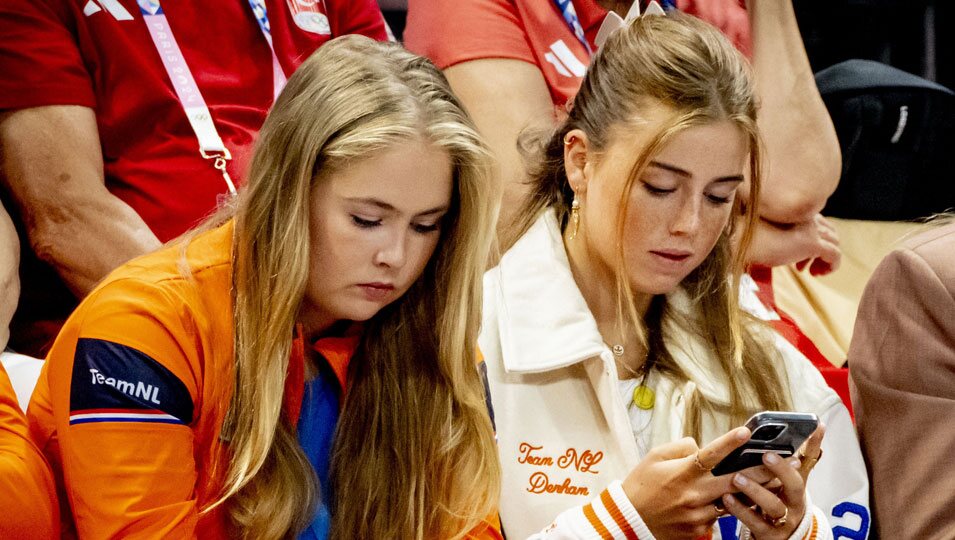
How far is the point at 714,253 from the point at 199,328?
0.97 meters

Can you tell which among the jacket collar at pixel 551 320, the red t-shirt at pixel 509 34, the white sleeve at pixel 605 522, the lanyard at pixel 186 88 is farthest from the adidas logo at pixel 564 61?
the white sleeve at pixel 605 522

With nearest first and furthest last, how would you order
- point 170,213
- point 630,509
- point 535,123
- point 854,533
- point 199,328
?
point 199,328 < point 630,509 < point 854,533 < point 170,213 < point 535,123

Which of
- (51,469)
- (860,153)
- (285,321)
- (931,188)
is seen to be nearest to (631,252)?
(285,321)

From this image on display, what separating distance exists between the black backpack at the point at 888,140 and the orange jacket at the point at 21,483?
2130 mm

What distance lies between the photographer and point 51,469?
151cm

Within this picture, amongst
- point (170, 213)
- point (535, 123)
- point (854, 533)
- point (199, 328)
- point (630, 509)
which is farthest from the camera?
point (535, 123)

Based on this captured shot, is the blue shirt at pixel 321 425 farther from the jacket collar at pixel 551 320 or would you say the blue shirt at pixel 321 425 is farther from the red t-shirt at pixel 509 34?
the red t-shirt at pixel 509 34

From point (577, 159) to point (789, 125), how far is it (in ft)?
2.18

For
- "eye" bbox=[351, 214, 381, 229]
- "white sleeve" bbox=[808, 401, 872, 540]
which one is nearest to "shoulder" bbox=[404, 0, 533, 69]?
"eye" bbox=[351, 214, 381, 229]

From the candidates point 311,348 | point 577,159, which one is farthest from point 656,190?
point 311,348

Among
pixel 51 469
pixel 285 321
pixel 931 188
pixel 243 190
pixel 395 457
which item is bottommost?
pixel 931 188

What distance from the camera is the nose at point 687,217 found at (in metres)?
1.89

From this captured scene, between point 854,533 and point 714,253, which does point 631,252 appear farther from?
point 854,533

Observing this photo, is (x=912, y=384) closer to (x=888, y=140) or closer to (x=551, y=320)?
(x=551, y=320)
